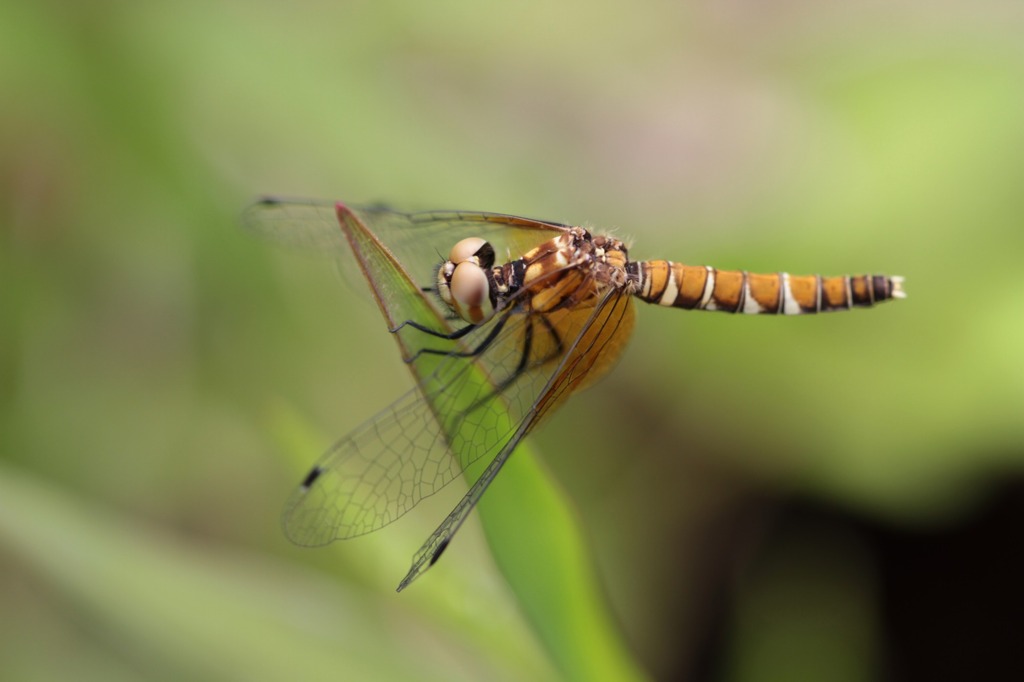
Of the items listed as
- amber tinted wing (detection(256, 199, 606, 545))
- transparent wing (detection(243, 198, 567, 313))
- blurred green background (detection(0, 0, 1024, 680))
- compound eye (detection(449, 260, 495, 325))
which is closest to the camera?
amber tinted wing (detection(256, 199, 606, 545))

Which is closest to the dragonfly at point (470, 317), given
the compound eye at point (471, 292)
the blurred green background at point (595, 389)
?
the compound eye at point (471, 292)

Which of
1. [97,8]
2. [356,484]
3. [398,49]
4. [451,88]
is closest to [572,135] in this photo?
[451,88]

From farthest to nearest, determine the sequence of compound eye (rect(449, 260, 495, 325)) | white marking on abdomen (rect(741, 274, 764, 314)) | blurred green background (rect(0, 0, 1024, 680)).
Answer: blurred green background (rect(0, 0, 1024, 680))
white marking on abdomen (rect(741, 274, 764, 314))
compound eye (rect(449, 260, 495, 325))

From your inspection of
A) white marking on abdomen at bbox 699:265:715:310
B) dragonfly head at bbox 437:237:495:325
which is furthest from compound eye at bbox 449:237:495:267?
white marking on abdomen at bbox 699:265:715:310

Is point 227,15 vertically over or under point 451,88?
over

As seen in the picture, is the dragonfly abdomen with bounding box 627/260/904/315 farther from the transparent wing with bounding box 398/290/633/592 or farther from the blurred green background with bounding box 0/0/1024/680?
the blurred green background with bounding box 0/0/1024/680

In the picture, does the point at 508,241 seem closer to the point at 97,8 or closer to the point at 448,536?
the point at 448,536
